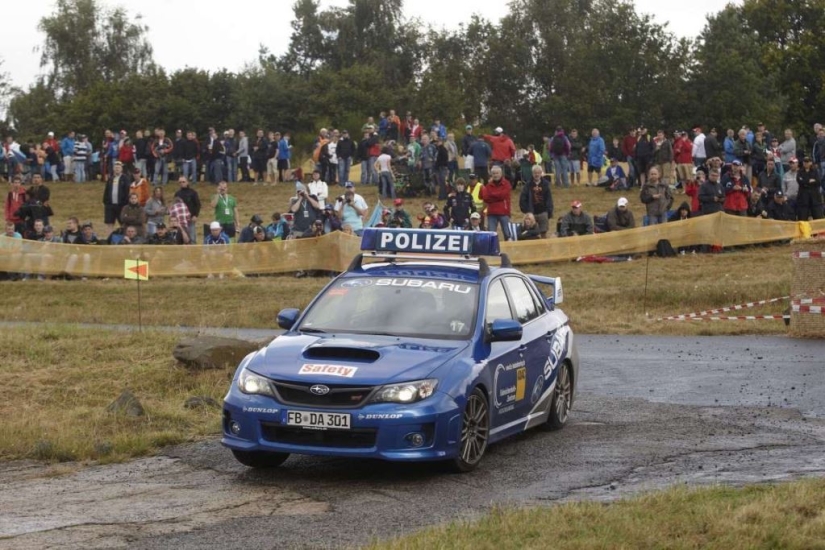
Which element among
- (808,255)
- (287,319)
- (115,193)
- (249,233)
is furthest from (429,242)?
(115,193)

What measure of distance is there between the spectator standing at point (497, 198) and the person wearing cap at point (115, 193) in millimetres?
9609

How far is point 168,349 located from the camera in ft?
54.3

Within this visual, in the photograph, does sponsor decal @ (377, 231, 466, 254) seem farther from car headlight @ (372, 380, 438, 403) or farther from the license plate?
the license plate

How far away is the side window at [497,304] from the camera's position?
1144cm

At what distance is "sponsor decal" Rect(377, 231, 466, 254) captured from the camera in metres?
12.3

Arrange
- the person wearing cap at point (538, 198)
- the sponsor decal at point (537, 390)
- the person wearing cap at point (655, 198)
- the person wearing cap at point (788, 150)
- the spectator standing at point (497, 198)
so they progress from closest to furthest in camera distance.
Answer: the sponsor decal at point (537, 390)
the spectator standing at point (497, 198)
the person wearing cap at point (538, 198)
the person wearing cap at point (655, 198)
the person wearing cap at point (788, 150)

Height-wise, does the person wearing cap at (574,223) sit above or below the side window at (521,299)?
above

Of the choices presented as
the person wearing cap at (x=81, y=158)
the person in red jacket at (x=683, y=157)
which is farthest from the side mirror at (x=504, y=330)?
the person wearing cap at (x=81, y=158)

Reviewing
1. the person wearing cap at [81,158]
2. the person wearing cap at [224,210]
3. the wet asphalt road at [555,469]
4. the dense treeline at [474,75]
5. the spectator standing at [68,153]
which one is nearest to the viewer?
the wet asphalt road at [555,469]

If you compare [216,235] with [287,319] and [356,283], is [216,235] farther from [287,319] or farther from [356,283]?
[287,319]

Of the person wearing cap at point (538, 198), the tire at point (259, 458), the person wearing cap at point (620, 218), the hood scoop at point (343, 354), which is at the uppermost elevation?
the person wearing cap at point (538, 198)

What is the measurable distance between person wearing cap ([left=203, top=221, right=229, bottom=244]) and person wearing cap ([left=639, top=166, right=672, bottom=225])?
9.21 m

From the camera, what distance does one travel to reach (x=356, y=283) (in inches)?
461

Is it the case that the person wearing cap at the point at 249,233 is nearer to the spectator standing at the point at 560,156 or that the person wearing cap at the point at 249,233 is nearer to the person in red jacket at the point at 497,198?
the person in red jacket at the point at 497,198
